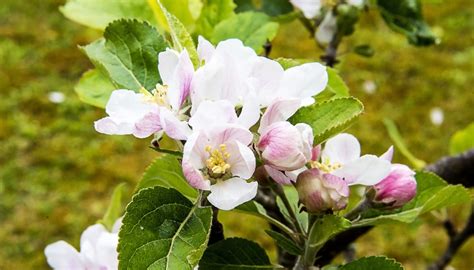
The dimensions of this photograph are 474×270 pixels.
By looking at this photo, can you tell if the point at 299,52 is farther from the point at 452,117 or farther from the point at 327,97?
the point at 327,97

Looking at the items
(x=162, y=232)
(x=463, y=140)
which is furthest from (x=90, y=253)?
(x=463, y=140)

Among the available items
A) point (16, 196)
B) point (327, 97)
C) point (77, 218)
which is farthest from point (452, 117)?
point (327, 97)

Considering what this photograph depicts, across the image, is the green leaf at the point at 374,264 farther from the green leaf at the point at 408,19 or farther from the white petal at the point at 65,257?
the green leaf at the point at 408,19

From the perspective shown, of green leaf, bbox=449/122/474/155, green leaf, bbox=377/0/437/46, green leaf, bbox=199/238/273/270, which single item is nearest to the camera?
green leaf, bbox=199/238/273/270

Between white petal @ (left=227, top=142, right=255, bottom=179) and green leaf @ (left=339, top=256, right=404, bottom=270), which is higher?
white petal @ (left=227, top=142, right=255, bottom=179)

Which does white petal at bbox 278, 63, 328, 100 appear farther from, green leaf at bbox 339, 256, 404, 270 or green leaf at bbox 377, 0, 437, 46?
green leaf at bbox 377, 0, 437, 46

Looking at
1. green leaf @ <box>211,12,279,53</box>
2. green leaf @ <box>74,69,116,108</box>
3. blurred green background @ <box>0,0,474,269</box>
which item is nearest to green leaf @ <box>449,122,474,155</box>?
green leaf @ <box>211,12,279,53</box>
